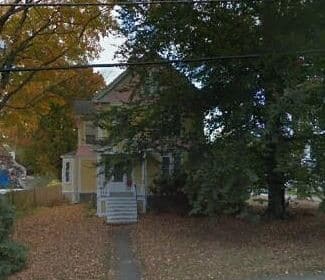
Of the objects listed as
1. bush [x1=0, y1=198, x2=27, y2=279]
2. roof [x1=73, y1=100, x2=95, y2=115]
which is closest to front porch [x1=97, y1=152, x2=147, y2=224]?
roof [x1=73, y1=100, x2=95, y2=115]

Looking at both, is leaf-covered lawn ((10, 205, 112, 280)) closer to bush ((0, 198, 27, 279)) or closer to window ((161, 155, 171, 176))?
bush ((0, 198, 27, 279))

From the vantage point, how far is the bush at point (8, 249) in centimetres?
1435

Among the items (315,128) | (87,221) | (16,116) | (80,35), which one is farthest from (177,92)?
(16,116)

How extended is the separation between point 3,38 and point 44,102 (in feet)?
13.6

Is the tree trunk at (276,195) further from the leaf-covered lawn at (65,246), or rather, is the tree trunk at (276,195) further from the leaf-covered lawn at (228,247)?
the leaf-covered lawn at (65,246)

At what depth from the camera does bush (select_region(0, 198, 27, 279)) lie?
14.4 metres

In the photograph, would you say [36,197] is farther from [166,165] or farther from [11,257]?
[11,257]

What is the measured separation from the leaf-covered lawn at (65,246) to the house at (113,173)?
3.47 feet

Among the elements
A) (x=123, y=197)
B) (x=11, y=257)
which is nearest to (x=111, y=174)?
(x=123, y=197)

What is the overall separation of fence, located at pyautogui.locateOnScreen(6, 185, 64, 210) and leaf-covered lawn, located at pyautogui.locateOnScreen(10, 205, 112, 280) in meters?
8.02

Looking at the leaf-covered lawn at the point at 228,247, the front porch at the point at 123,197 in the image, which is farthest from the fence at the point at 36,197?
the leaf-covered lawn at the point at 228,247

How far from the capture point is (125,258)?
53.4ft

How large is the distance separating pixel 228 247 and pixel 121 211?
30.4 ft

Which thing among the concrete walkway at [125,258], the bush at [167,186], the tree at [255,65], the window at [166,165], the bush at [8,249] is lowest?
the concrete walkway at [125,258]
